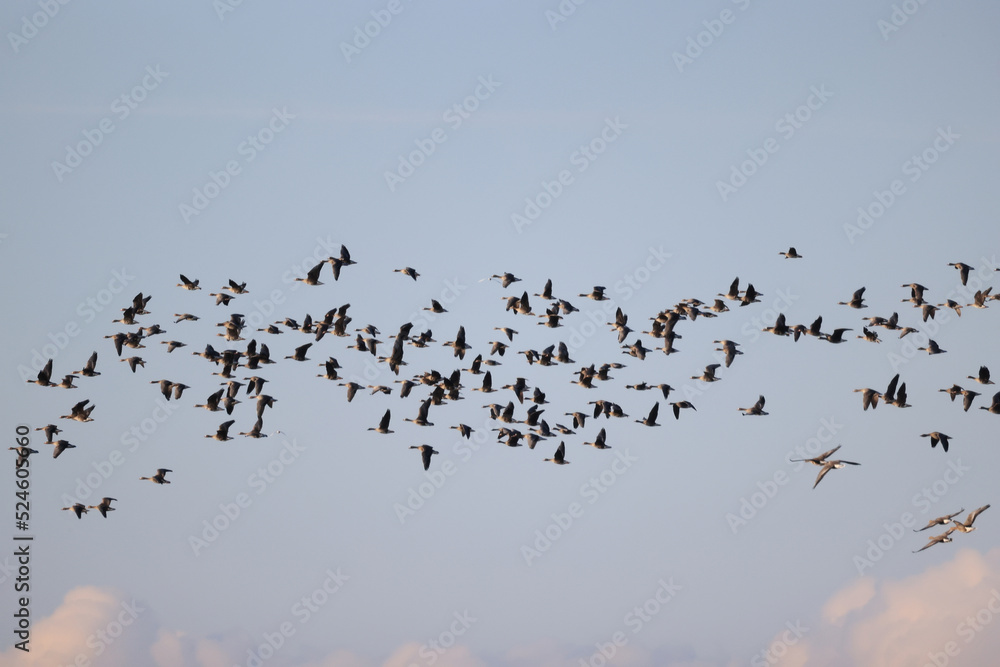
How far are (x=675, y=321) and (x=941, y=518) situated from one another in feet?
52.0

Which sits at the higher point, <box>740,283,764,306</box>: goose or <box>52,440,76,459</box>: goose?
<box>740,283,764,306</box>: goose

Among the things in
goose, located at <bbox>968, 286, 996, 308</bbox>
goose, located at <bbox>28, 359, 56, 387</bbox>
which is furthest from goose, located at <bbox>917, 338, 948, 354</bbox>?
goose, located at <bbox>28, 359, 56, 387</bbox>

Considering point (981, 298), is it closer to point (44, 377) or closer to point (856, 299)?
point (856, 299)

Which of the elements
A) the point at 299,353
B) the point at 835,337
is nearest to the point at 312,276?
the point at 299,353

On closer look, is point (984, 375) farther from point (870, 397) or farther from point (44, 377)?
point (44, 377)

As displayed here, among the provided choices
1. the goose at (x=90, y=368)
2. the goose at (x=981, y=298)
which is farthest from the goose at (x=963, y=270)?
the goose at (x=90, y=368)

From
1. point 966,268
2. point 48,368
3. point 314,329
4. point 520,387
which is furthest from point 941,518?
point 48,368

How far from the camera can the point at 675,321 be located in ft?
279

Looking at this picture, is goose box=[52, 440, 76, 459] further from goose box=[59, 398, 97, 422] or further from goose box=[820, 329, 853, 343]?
goose box=[820, 329, 853, 343]

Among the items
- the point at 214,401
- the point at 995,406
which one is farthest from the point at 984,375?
the point at 214,401

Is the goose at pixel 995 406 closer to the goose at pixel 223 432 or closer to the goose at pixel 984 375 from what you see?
the goose at pixel 984 375

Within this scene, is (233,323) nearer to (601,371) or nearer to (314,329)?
(314,329)

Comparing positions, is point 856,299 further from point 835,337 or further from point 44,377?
point 44,377

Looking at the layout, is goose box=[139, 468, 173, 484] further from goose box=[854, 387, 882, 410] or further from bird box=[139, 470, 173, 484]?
goose box=[854, 387, 882, 410]
